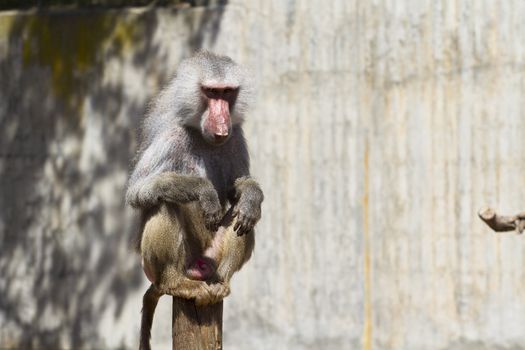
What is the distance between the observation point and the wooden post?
6.50 meters

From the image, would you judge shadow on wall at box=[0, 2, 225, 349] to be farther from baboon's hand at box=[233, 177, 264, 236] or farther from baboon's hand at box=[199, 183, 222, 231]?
baboon's hand at box=[199, 183, 222, 231]

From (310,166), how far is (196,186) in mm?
3165

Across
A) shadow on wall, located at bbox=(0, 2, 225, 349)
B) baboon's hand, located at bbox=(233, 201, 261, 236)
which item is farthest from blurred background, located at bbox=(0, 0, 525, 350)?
baboon's hand, located at bbox=(233, 201, 261, 236)

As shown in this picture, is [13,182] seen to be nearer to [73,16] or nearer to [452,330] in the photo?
[73,16]

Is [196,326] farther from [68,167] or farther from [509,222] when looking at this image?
[68,167]

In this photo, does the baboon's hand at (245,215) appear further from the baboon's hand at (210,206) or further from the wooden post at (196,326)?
the wooden post at (196,326)

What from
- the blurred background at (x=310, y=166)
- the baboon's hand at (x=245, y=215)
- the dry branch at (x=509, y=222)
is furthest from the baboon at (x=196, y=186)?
the blurred background at (x=310, y=166)

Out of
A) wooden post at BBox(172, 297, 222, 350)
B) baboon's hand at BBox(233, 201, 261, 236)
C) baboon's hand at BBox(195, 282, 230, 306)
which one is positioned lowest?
wooden post at BBox(172, 297, 222, 350)

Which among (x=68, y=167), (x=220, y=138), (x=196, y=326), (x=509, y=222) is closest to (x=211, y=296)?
(x=196, y=326)

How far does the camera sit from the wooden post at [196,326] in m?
6.50

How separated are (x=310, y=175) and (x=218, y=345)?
338cm

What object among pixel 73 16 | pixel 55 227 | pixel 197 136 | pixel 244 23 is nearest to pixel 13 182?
pixel 55 227

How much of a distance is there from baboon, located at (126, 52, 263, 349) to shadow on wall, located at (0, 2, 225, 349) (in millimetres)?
2965

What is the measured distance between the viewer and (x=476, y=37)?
9383 mm
